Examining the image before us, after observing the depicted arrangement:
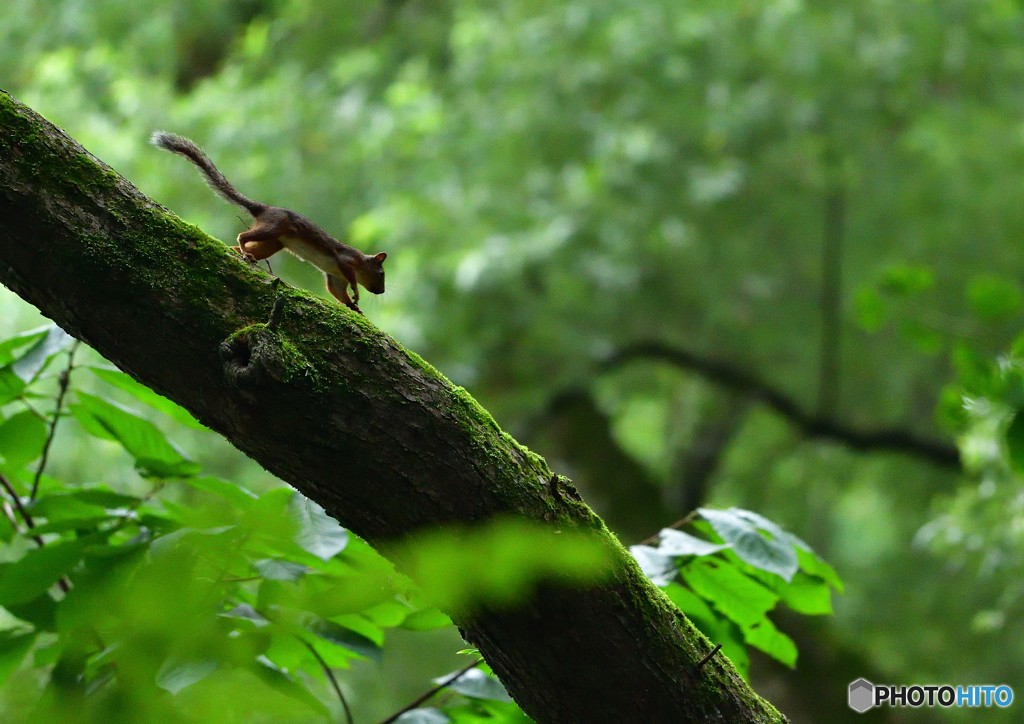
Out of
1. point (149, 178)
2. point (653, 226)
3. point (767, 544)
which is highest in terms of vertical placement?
point (653, 226)

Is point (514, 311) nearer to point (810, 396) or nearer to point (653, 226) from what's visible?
point (653, 226)

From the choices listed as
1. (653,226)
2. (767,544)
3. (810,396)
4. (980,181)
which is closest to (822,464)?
(810,396)

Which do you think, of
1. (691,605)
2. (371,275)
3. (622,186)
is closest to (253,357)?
(691,605)

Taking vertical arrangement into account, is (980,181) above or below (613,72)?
above

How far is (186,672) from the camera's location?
722 millimetres

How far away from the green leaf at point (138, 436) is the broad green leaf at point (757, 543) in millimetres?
929

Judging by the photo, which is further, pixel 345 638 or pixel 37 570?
pixel 345 638

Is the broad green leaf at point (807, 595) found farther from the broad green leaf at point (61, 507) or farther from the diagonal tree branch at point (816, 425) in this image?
the diagonal tree branch at point (816, 425)

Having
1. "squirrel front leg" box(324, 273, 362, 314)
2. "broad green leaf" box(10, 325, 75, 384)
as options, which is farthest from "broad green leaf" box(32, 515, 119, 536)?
"squirrel front leg" box(324, 273, 362, 314)

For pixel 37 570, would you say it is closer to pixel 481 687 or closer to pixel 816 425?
pixel 481 687

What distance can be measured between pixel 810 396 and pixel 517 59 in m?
4.01

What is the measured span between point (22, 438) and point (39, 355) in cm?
16

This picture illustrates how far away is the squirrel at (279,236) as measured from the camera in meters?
2.07

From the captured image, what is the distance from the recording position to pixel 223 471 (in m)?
5.66
